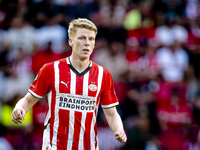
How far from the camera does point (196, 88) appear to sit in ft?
28.9

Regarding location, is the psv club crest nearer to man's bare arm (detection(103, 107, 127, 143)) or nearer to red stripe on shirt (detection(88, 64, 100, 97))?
red stripe on shirt (detection(88, 64, 100, 97))

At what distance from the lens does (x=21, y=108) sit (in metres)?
3.81

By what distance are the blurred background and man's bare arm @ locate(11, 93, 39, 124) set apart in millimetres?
3921

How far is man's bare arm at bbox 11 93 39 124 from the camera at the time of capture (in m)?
3.71

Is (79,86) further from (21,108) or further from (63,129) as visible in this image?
(21,108)

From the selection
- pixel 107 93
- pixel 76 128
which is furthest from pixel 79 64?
pixel 76 128

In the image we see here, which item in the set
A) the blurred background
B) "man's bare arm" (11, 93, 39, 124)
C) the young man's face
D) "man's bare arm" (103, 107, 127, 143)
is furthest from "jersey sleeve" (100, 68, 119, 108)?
the blurred background

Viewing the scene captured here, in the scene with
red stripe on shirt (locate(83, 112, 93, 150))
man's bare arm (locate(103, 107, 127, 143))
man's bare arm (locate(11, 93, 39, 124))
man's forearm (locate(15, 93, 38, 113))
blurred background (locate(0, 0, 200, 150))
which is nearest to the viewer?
man's bare arm (locate(11, 93, 39, 124))

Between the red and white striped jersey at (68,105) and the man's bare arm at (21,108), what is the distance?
0.30 ft

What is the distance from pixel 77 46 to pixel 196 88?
5.62 meters

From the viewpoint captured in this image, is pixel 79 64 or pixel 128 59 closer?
pixel 79 64

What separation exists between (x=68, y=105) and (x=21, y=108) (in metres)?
0.57

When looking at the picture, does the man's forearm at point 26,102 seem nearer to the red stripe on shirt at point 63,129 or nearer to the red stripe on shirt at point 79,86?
the red stripe on shirt at point 63,129

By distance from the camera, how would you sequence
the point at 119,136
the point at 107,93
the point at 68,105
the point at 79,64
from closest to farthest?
the point at 119,136
the point at 68,105
the point at 79,64
the point at 107,93
